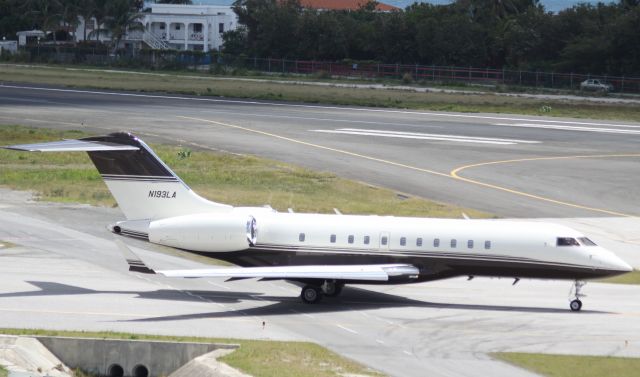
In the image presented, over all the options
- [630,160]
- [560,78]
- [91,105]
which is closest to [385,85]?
[560,78]

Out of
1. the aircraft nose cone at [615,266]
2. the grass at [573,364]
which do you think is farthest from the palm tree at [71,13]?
the grass at [573,364]

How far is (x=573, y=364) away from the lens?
2688 cm

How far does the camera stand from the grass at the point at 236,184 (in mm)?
50000

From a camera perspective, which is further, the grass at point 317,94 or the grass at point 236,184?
the grass at point 317,94

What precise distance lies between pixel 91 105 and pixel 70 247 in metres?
54.7

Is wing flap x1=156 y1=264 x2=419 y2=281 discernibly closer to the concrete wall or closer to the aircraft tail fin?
the aircraft tail fin

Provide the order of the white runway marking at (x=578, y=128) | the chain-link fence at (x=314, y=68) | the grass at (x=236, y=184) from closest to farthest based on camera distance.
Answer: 1. the grass at (x=236, y=184)
2. the white runway marking at (x=578, y=128)
3. the chain-link fence at (x=314, y=68)

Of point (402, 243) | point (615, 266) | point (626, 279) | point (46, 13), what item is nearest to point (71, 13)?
point (46, 13)

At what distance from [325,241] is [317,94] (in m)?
77.7

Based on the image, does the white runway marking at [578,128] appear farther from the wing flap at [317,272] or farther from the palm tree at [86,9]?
the palm tree at [86,9]

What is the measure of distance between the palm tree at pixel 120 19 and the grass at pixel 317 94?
32313mm

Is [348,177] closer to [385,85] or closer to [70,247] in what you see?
[70,247]

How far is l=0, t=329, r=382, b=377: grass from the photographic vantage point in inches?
998

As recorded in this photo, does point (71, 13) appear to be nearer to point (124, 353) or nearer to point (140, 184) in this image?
point (140, 184)
